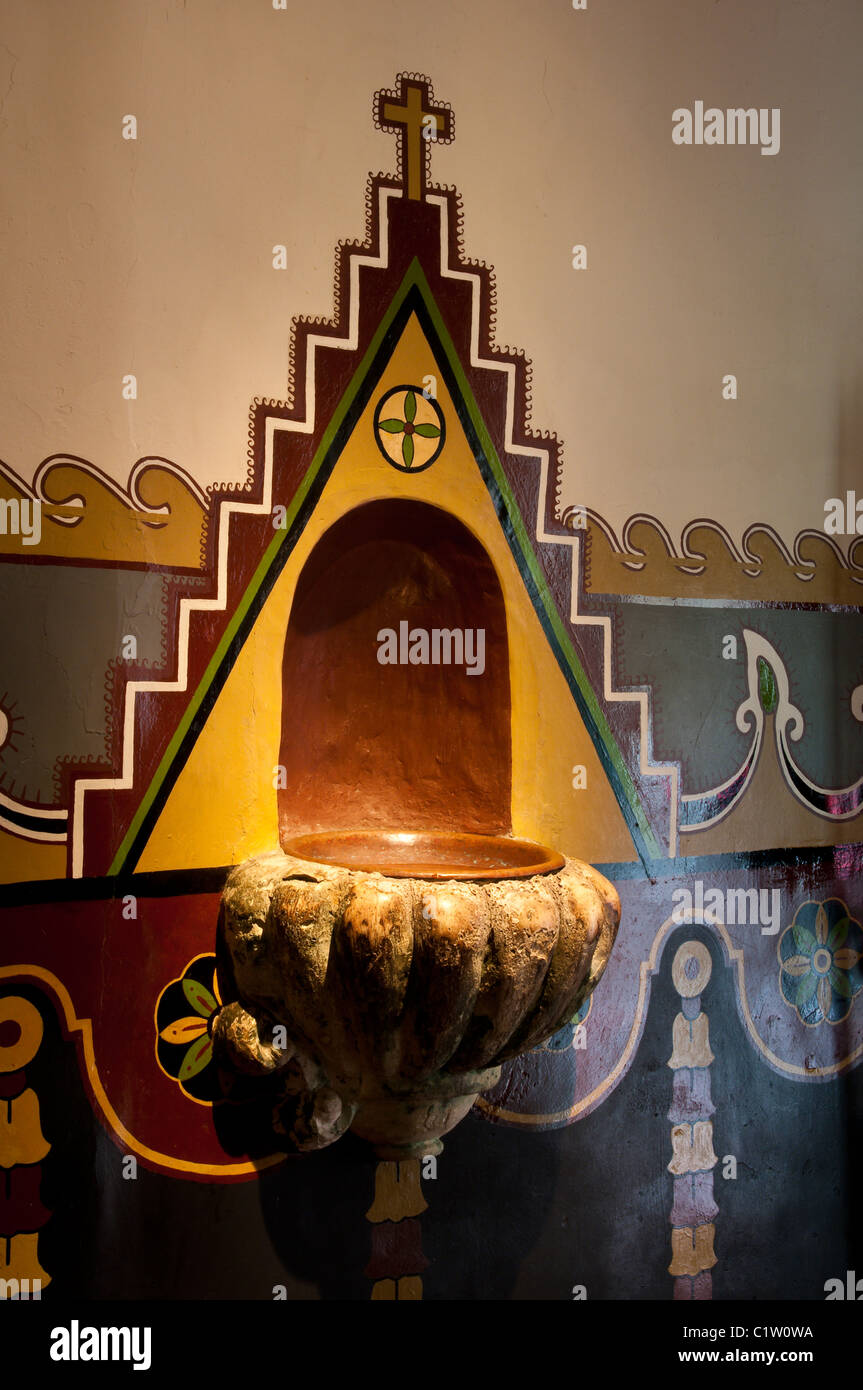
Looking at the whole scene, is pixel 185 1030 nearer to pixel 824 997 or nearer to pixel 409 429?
pixel 409 429

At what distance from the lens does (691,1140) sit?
225 centimetres

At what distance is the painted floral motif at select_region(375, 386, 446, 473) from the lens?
2.05m

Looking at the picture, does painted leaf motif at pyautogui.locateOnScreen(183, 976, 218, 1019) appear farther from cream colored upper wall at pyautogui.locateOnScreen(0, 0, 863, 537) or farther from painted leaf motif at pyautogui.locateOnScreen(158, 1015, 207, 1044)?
cream colored upper wall at pyautogui.locateOnScreen(0, 0, 863, 537)

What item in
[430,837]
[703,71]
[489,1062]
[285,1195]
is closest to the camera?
[489,1062]

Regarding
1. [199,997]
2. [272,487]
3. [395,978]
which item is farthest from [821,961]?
[272,487]

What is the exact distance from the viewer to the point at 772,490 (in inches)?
94.7

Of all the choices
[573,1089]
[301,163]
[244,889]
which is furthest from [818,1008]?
[301,163]

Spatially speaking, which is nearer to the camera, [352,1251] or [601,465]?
[352,1251]

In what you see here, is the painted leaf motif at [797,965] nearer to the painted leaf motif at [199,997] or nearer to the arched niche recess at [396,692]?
the arched niche recess at [396,692]

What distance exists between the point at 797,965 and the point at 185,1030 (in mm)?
1382

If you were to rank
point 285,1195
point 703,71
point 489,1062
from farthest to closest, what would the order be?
point 703,71
point 285,1195
point 489,1062
